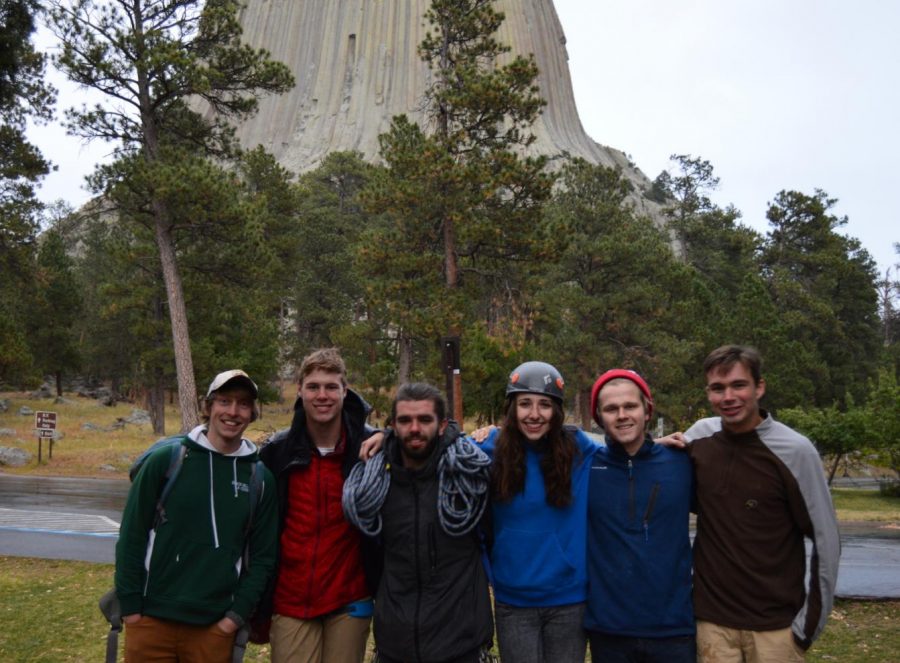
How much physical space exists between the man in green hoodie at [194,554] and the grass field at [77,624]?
271cm

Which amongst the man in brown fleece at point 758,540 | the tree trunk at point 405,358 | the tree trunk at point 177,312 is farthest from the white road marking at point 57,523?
the tree trunk at point 405,358

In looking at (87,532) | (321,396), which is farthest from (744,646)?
(87,532)

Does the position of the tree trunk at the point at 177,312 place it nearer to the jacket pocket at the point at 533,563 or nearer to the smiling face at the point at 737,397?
the jacket pocket at the point at 533,563

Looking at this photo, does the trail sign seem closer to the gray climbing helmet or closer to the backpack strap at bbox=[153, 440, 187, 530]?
the backpack strap at bbox=[153, 440, 187, 530]

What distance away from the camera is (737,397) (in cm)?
330

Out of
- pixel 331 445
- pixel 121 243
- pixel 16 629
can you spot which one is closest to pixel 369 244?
pixel 121 243

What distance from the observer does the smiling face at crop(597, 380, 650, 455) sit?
328 centimetres

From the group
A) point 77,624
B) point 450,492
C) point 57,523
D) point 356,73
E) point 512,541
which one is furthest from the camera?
point 356,73

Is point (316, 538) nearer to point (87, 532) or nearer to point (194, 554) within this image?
point (194, 554)

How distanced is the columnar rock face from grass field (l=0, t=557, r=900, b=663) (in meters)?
60.5

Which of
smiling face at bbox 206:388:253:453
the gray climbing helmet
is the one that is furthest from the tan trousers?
the gray climbing helmet

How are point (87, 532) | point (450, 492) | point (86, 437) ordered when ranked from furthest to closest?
1. point (86, 437)
2. point (87, 532)
3. point (450, 492)

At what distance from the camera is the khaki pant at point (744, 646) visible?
10.1 ft

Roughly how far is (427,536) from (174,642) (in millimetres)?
1190
